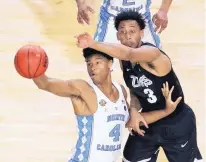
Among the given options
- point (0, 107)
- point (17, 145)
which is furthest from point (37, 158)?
point (0, 107)

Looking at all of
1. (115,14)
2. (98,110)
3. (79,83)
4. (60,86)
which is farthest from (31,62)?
(115,14)

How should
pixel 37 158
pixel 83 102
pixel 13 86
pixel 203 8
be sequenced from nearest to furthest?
pixel 83 102 < pixel 37 158 < pixel 13 86 < pixel 203 8

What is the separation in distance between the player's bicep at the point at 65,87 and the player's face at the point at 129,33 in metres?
0.48

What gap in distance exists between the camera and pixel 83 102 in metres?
4.97

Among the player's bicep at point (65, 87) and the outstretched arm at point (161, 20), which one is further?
the outstretched arm at point (161, 20)

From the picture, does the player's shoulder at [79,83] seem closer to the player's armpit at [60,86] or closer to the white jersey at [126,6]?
the player's armpit at [60,86]

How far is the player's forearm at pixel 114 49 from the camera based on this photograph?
457 cm

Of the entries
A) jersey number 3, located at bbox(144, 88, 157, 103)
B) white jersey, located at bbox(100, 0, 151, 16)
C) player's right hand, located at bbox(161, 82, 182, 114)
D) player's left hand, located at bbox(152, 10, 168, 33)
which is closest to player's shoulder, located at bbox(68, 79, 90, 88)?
jersey number 3, located at bbox(144, 88, 157, 103)

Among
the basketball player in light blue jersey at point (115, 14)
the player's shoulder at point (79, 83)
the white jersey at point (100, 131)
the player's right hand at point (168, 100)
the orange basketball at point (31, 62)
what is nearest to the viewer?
the orange basketball at point (31, 62)

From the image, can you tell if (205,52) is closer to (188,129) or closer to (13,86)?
(13,86)

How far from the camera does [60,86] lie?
4840mm

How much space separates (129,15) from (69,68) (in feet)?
9.01

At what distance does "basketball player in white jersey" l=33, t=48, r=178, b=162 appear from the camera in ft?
16.3

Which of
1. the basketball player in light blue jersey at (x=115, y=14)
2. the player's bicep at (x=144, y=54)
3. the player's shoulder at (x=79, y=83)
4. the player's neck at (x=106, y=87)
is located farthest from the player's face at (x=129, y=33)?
the basketball player in light blue jersey at (x=115, y=14)
